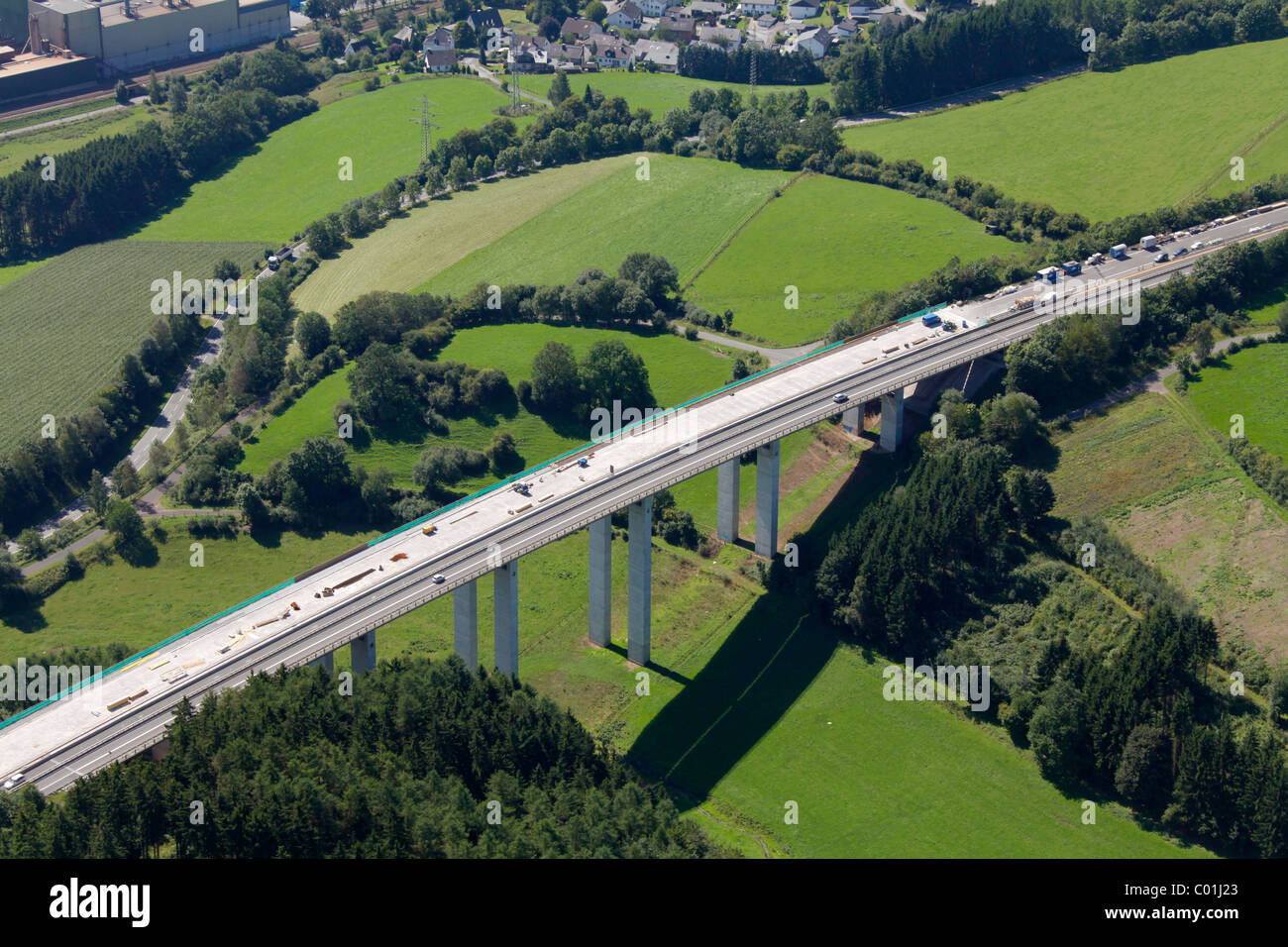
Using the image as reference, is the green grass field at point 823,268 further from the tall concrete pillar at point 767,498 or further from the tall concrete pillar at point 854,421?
the tall concrete pillar at point 767,498

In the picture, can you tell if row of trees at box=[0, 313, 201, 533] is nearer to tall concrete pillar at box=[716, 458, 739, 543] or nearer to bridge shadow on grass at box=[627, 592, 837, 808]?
tall concrete pillar at box=[716, 458, 739, 543]

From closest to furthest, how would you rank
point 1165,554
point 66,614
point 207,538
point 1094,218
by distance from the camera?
point 1165,554 < point 66,614 < point 207,538 < point 1094,218

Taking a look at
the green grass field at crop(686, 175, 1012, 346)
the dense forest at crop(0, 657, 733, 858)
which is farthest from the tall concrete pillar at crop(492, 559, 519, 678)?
the green grass field at crop(686, 175, 1012, 346)

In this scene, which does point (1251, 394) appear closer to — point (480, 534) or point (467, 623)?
point (480, 534)

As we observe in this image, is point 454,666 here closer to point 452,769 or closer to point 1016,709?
point 452,769

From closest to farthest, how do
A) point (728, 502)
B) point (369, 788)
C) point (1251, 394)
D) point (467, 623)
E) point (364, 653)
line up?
1. point (369, 788)
2. point (364, 653)
3. point (467, 623)
4. point (728, 502)
5. point (1251, 394)

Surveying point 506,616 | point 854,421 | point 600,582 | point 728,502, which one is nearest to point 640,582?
point 600,582

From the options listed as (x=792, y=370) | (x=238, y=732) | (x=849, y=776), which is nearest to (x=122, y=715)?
(x=238, y=732)
